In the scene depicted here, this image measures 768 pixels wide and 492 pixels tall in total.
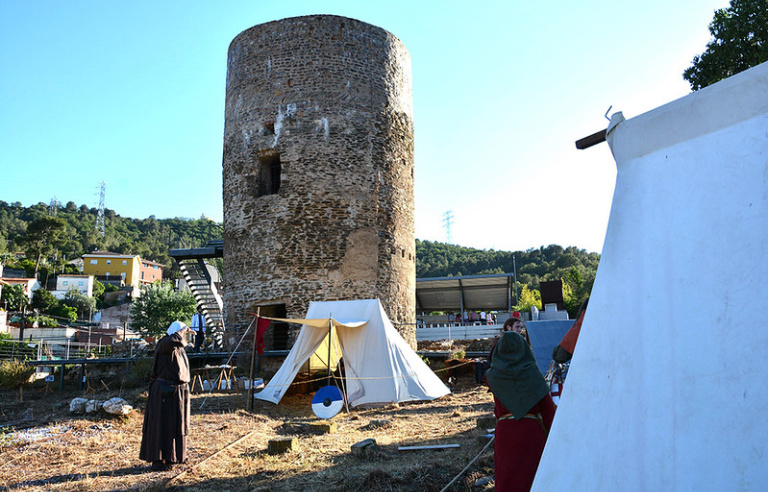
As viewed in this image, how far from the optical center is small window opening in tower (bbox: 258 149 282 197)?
13197mm

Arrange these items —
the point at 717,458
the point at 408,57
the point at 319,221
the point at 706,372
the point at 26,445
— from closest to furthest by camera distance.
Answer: the point at 717,458
the point at 706,372
the point at 26,445
the point at 319,221
the point at 408,57

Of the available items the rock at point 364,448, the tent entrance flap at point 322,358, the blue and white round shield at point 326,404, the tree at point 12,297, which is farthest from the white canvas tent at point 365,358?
the tree at point 12,297

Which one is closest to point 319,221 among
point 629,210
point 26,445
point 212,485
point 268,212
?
point 268,212

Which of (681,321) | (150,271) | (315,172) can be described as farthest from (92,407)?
(150,271)

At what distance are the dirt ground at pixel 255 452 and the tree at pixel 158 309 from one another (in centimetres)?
3058

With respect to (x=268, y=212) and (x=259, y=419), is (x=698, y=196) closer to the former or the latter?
(x=259, y=419)

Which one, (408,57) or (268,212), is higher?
(408,57)

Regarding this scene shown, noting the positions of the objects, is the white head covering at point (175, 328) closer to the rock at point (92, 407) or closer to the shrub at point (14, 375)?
the rock at point (92, 407)

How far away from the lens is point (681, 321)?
217cm

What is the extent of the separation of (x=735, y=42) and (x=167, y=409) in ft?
37.6

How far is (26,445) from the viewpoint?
6164mm

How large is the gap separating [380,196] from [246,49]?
4.91 metres

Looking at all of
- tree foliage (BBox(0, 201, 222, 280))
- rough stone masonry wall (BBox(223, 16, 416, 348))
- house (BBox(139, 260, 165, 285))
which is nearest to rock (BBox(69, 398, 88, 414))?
rough stone masonry wall (BBox(223, 16, 416, 348))

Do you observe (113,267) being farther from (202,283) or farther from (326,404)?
(326,404)
